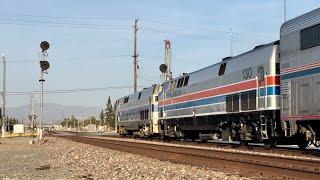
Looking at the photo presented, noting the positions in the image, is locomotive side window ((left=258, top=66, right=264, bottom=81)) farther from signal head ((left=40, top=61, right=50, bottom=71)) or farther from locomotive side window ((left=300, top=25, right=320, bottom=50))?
signal head ((left=40, top=61, right=50, bottom=71))

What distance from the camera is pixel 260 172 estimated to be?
1407cm

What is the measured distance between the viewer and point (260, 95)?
21469mm

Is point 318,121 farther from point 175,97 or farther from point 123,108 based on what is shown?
point 123,108

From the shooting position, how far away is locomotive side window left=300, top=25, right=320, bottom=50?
17.0m

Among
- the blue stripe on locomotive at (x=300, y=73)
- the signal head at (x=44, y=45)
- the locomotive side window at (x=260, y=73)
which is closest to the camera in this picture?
the blue stripe on locomotive at (x=300, y=73)

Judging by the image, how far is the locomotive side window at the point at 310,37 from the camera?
55.7 ft

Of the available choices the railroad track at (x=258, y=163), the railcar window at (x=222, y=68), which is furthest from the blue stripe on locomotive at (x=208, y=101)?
the railroad track at (x=258, y=163)

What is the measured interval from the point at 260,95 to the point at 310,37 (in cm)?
464

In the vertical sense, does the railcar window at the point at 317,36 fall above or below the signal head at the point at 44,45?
below

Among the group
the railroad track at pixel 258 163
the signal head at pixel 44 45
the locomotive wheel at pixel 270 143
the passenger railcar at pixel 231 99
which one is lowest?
the railroad track at pixel 258 163

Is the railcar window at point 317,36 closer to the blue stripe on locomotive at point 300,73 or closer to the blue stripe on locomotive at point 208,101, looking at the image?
the blue stripe on locomotive at point 300,73

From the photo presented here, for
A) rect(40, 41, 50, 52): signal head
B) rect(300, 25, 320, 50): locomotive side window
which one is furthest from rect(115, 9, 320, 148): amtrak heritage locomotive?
rect(40, 41, 50, 52): signal head

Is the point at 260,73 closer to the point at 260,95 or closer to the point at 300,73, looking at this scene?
the point at 260,95

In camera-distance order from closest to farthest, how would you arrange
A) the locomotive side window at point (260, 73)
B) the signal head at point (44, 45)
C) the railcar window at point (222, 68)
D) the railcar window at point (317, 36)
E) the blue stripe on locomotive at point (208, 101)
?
the railcar window at point (317, 36) < the blue stripe on locomotive at point (208, 101) < the locomotive side window at point (260, 73) < the railcar window at point (222, 68) < the signal head at point (44, 45)
